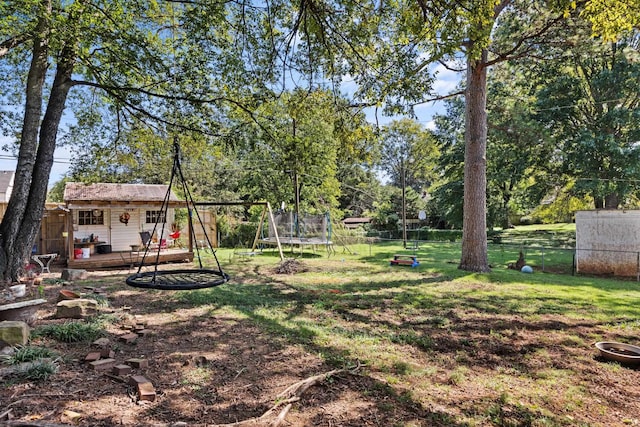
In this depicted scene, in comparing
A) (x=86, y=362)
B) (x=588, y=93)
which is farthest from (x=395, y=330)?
(x=588, y=93)

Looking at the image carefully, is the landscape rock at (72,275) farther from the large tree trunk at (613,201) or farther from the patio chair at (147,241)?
the large tree trunk at (613,201)

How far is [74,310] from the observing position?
199 inches

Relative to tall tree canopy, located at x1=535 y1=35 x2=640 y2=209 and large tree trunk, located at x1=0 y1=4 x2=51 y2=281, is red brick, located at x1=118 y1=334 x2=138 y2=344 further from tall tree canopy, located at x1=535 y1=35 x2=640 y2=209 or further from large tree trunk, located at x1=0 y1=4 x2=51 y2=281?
tall tree canopy, located at x1=535 y1=35 x2=640 y2=209

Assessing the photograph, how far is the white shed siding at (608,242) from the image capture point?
997cm

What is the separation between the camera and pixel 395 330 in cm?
500

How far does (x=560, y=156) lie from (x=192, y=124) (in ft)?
53.1

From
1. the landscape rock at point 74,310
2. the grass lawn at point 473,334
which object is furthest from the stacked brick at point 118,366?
the grass lawn at point 473,334

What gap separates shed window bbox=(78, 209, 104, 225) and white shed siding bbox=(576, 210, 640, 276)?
1748cm

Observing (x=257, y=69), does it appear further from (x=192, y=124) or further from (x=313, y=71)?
(x=192, y=124)

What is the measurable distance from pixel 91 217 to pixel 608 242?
60.2 feet

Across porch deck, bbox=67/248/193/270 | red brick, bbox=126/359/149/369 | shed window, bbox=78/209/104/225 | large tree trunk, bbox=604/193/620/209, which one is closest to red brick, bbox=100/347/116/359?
red brick, bbox=126/359/149/369

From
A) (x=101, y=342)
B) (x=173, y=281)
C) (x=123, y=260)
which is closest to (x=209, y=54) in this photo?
(x=173, y=281)

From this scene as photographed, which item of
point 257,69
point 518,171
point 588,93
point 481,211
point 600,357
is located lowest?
point 600,357

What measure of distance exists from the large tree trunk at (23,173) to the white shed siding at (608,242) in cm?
1433
